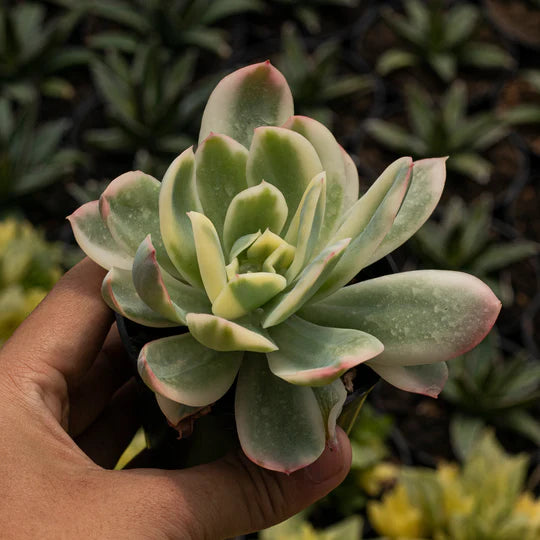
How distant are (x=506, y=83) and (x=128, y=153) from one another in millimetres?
1121

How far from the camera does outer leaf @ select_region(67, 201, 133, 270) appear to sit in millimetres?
656

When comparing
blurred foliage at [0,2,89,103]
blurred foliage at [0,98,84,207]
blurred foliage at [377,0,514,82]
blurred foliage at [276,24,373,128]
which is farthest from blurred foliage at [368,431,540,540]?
blurred foliage at [0,2,89,103]

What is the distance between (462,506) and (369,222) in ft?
2.82

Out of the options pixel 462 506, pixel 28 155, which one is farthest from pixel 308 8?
pixel 462 506

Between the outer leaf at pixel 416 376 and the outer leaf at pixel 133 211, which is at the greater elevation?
the outer leaf at pixel 133 211

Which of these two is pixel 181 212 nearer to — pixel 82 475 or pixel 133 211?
pixel 133 211

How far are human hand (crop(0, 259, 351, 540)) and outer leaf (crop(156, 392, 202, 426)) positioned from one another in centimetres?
8

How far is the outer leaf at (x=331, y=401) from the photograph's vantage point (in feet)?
1.98

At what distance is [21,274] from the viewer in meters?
1.39

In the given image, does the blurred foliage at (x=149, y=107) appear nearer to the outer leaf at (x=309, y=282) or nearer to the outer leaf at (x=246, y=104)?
the outer leaf at (x=246, y=104)

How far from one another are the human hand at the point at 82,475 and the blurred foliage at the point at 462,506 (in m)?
0.63

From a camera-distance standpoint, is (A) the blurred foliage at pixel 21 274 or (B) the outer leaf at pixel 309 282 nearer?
(B) the outer leaf at pixel 309 282

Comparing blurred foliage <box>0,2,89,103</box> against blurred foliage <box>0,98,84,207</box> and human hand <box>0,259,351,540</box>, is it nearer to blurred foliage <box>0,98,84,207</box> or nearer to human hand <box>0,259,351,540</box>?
blurred foliage <box>0,98,84,207</box>

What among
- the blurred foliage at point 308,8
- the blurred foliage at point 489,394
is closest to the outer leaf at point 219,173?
the blurred foliage at point 489,394
